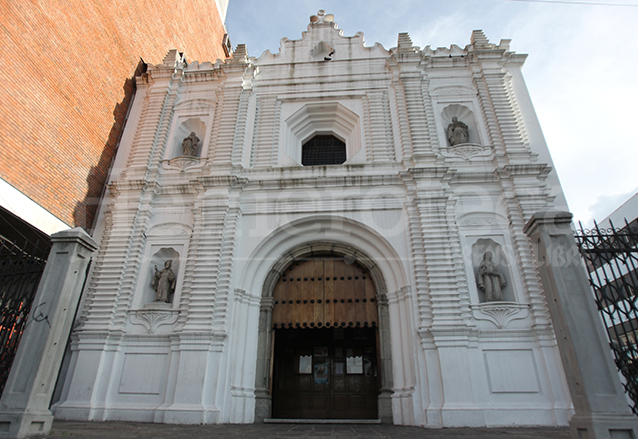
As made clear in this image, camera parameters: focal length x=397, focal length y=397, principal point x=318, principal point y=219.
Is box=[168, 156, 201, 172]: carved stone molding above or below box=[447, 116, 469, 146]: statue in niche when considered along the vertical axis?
below

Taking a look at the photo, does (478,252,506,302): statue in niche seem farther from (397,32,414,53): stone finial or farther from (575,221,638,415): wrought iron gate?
(397,32,414,53): stone finial

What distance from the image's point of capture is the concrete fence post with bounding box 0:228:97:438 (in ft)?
17.6

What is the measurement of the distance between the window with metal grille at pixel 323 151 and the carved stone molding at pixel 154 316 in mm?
6080

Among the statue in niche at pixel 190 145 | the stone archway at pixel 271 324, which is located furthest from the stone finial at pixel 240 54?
the stone archway at pixel 271 324

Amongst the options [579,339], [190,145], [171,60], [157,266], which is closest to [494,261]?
[579,339]

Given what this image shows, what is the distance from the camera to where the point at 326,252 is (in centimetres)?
1074

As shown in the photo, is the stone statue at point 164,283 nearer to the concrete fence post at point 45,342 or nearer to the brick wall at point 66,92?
the brick wall at point 66,92

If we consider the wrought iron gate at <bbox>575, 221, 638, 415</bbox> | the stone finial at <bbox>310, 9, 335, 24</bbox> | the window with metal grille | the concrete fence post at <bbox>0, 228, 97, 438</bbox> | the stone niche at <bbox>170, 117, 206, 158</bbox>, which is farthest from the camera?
the stone finial at <bbox>310, 9, 335, 24</bbox>

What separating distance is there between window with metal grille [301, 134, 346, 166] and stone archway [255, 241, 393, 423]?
340 centimetres

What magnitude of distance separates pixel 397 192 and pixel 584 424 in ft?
21.3

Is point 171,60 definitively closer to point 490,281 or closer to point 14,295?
point 14,295

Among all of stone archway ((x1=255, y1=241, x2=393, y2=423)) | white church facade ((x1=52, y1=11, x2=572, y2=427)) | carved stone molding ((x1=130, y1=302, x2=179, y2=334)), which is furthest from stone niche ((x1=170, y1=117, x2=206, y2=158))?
carved stone molding ((x1=130, y1=302, x2=179, y2=334))

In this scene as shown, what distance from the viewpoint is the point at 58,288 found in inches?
239

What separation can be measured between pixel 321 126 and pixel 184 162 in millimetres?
4621
